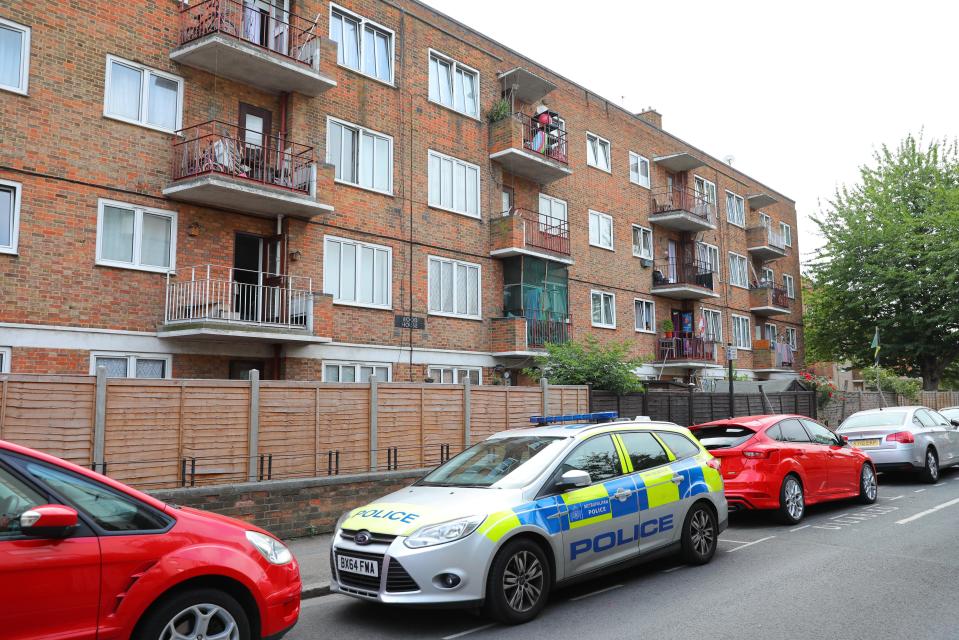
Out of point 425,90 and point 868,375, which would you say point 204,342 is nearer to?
point 425,90

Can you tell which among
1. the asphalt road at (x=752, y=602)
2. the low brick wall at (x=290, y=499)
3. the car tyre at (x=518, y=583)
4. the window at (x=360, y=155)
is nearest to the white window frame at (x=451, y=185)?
the window at (x=360, y=155)

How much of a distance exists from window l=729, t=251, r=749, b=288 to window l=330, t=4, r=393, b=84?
64.8ft

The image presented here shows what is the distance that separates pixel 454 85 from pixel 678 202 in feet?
39.2

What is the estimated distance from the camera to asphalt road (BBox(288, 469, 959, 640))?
18.6 ft

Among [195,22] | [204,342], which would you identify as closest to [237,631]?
[204,342]

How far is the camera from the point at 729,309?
32.4m

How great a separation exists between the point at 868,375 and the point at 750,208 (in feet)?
36.1

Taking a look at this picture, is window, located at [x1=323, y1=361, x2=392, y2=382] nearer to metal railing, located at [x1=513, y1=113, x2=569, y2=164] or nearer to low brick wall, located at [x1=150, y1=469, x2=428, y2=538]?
low brick wall, located at [x1=150, y1=469, x2=428, y2=538]

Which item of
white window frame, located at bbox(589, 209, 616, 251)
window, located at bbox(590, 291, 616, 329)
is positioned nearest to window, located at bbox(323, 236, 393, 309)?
window, located at bbox(590, 291, 616, 329)

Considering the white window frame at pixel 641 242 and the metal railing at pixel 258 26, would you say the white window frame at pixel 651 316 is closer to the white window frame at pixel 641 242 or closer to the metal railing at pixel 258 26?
the white window frame at pixel 641 242

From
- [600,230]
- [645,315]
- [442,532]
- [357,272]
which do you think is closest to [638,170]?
[600,230]

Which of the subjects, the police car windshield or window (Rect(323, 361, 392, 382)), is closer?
the police car windshield

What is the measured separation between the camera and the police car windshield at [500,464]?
22.0 feet

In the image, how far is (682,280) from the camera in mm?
28688
